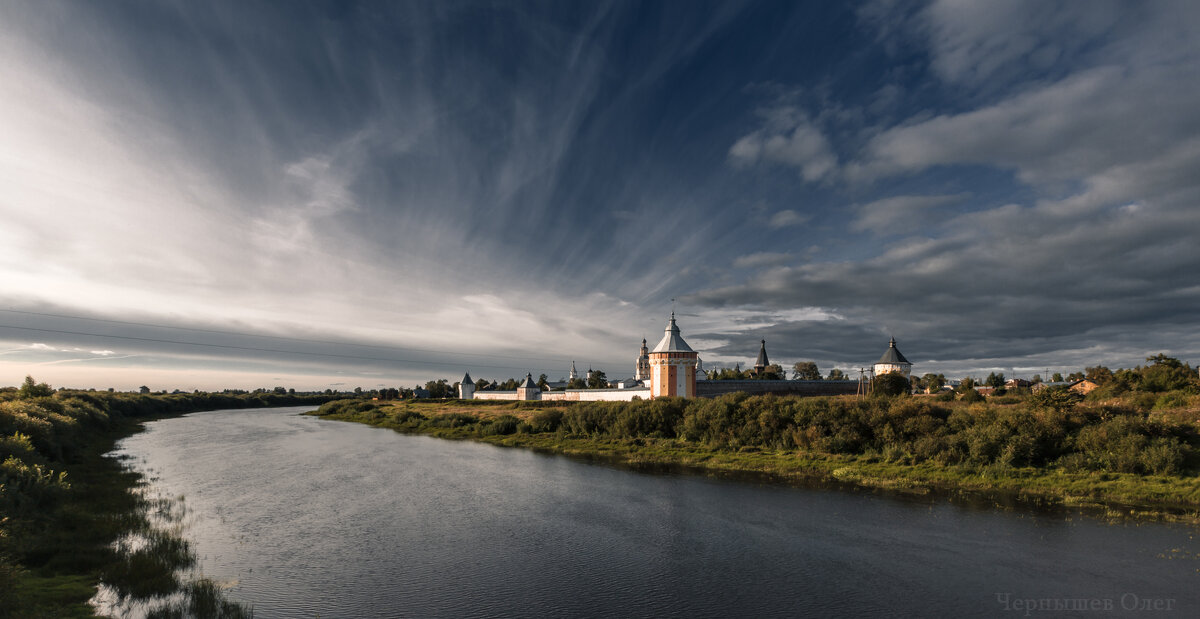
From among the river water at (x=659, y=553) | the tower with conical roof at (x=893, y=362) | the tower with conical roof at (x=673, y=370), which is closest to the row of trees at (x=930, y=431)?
the river water at (x=659, y=553)

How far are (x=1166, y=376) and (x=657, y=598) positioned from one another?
5640 centimetres

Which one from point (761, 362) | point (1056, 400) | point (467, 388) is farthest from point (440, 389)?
point (1056, 400)

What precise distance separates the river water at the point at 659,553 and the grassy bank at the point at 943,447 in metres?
4.20

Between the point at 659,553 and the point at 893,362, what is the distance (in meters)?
68.5

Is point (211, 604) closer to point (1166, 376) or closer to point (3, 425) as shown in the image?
point (3, 425)

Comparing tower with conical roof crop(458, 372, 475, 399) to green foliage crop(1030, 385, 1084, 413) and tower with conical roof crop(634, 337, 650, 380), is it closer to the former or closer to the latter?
tower with conical roof crop(634, 337, 650, 380)

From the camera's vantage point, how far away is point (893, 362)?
73.3 meters

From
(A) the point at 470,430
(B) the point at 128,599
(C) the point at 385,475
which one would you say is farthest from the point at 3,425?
(A) the point at 470,430

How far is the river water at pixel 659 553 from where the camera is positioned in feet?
40.9

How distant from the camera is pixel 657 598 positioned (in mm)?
12930

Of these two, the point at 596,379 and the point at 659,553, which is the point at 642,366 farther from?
the point at 659,553

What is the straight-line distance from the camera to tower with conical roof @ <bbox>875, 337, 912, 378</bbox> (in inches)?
2876

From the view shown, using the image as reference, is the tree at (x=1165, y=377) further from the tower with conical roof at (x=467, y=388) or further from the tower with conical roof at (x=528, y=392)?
the tower with conical roof at (x=467, y=388)

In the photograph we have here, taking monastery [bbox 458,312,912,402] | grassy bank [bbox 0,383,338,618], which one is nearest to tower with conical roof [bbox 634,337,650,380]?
monastery [bbox 458,312,912,402]
